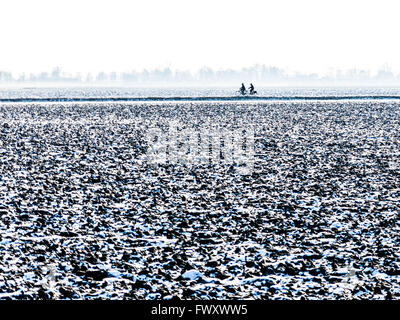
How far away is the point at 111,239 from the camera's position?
862 cm

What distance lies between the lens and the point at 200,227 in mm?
9352

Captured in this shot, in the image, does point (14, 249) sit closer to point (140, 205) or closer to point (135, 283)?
point (135, 283)

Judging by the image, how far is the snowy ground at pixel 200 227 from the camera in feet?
22.2

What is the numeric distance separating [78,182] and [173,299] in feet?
25.9

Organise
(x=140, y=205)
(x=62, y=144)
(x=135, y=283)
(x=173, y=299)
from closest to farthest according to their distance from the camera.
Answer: (x=173, y=299), (x=135, y=283), (x=140, y=205), (x=62, y=144)

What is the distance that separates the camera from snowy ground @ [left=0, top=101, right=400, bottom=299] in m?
6.76

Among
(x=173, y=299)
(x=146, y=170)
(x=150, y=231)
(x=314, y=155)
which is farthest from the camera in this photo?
(x=314, y=155)

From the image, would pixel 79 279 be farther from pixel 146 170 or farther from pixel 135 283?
pixel 146 170

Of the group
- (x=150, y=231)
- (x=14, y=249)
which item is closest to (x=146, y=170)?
(x=150, y=231)

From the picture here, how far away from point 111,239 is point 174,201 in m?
2.99

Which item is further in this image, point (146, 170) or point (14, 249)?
point (146, 170)

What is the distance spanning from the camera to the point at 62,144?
2195 centimetres

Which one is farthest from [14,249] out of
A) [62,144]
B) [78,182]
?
[62,144]
